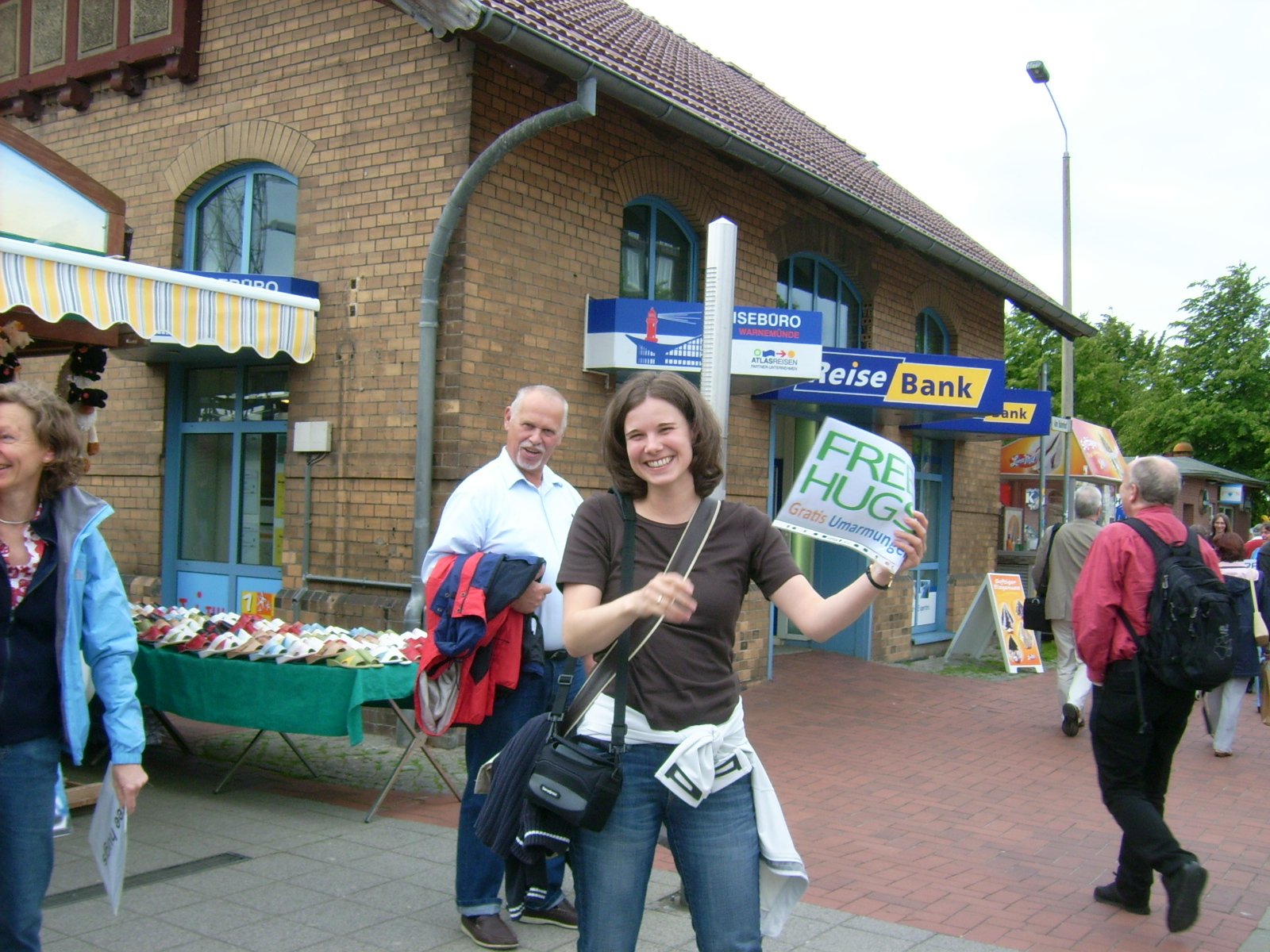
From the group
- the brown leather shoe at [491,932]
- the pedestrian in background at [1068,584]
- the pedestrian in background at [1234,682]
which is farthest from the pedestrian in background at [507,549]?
the pedestrian in background at [1068,584]

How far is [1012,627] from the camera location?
12.8 m

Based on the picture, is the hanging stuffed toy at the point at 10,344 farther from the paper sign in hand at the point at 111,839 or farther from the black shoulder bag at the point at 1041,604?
the black shoulder bag at the point at 1041,604

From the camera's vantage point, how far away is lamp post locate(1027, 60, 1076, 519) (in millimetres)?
16578

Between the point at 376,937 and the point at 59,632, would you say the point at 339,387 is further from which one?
the point at 59,632

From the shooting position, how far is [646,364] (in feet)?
27.4

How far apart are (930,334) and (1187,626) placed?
32.7ft

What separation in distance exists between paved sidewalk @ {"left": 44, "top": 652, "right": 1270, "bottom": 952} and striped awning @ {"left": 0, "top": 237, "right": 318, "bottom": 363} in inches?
102

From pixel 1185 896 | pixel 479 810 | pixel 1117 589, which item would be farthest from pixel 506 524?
pixel 1185 896

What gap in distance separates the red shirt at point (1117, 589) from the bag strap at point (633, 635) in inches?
103

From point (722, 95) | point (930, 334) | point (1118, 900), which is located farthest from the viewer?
point (930, 334)

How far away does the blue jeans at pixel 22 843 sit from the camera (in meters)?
2.83

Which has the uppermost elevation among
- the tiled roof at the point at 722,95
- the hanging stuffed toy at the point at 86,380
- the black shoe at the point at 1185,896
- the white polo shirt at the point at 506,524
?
the tiled roof at the point at 722,95

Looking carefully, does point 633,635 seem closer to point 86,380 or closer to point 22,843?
point 22,843

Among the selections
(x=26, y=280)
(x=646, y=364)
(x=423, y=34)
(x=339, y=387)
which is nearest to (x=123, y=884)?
(x=26, y=280)
